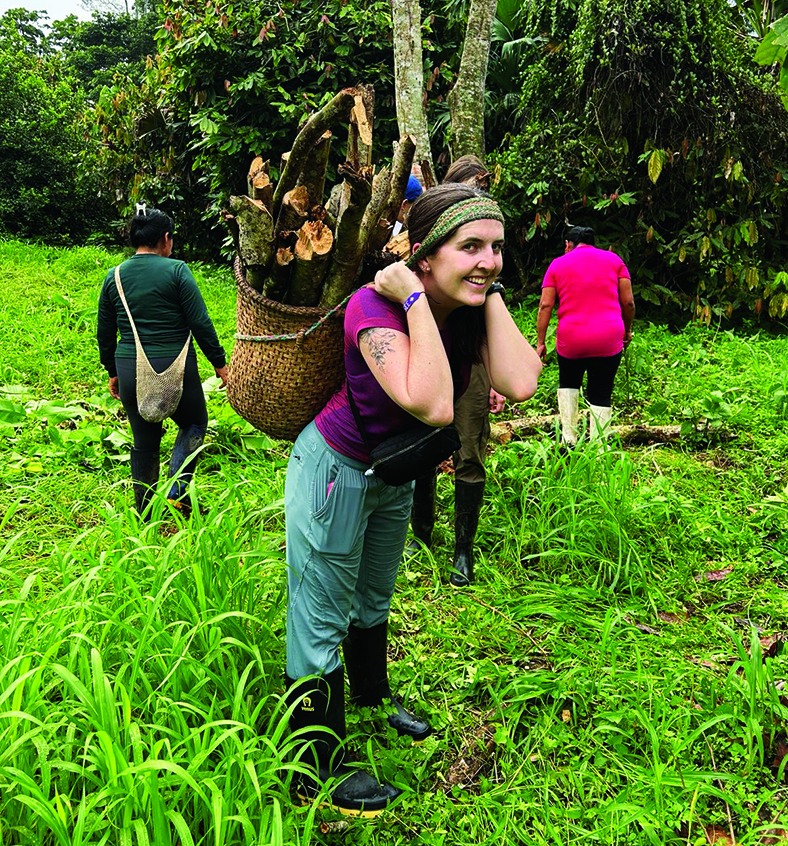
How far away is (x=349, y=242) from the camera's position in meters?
1.94

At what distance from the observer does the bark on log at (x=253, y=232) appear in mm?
1936

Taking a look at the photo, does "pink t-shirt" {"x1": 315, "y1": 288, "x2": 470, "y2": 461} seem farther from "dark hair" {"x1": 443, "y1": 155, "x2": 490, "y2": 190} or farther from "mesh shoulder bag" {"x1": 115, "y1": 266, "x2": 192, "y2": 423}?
"mesh shoulder bag" {"x1": 115, "y1": 266, "x2": 192, "y2": 423}

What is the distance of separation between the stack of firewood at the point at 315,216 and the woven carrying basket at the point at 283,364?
0.07 m

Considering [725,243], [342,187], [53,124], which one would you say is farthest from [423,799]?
[53,124]

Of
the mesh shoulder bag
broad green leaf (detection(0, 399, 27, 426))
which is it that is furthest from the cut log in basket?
broad green leaf (detection(0, 399, 27, 426))

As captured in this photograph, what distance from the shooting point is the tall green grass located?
1836 millimetres

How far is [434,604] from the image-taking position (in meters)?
3.18

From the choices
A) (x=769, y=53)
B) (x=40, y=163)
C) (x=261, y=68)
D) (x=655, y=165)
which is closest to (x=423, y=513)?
(x=769, y=53)

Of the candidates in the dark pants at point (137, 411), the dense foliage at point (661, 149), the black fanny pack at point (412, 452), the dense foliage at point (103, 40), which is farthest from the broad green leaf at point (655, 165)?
the dense foliage at point (103, 40)

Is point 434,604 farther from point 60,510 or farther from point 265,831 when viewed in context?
point 60,510

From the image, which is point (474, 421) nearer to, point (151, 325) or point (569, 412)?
point (569, 412)

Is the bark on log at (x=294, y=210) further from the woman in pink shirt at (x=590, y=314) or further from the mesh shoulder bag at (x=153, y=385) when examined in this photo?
the woman in pink shirt at (x=590, y=314)

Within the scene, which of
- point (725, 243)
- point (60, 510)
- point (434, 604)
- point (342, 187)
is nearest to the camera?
point (342, 187)

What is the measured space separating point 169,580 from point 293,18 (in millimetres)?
8792
